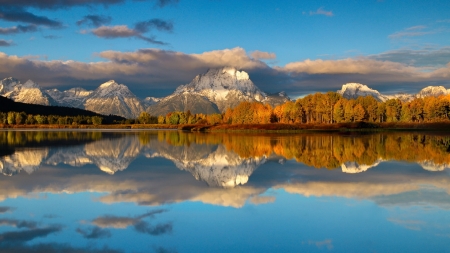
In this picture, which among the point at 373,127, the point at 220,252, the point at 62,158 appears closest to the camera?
the point at 220,252

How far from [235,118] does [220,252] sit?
17360 cm

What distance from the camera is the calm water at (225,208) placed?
39.6ft

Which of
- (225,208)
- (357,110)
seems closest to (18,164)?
(225,208)

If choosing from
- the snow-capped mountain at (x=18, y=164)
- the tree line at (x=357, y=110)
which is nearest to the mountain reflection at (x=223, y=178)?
the snow-capped mountain at (x=18, y=164)

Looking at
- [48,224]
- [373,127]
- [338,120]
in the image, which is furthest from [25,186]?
[338,120]

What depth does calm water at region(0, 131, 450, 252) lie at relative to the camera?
1206cm

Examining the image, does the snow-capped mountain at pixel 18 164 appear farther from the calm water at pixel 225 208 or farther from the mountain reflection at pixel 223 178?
the calm water at pixel 225 208

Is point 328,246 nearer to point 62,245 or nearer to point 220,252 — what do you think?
point 220,252

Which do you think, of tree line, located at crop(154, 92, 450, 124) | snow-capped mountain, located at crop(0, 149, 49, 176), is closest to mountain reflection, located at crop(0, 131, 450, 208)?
snow-capped mountain, located at crop(0, 149, 49, 176)

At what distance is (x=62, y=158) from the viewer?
3544 cm

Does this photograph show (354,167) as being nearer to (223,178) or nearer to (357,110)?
(223,178)

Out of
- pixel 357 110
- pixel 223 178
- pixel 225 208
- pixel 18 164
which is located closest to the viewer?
pixel 225 208

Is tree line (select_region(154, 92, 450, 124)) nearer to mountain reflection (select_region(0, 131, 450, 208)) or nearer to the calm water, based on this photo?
mountain reflection (select_region(0, 131, 450, 208))

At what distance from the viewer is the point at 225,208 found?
1662 centimetres
